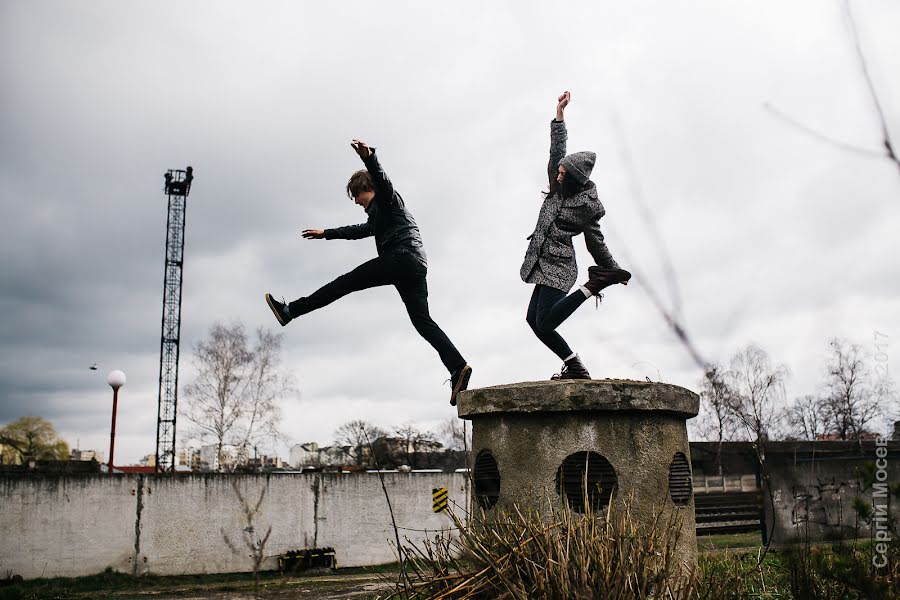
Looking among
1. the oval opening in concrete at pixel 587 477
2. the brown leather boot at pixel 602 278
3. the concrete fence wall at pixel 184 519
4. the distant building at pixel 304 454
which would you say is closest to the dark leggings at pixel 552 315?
the brown leather boot at pixel 602 278

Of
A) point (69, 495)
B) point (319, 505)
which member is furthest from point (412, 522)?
point (69, 495)

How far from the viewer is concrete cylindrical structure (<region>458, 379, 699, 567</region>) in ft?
14.6

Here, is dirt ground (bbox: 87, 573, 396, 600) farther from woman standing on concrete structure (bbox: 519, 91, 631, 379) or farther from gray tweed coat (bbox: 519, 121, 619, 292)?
gray tweed coat (bbox: 519, 121, 619, 292)

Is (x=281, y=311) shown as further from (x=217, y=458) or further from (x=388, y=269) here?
(x=217, y=458)

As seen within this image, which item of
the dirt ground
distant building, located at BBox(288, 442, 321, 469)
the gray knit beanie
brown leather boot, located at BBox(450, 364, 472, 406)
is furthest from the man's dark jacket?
distant building, located at BBox(288, 442, 321, 469)

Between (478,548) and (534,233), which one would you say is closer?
(478,548)

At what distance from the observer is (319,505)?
987 inches

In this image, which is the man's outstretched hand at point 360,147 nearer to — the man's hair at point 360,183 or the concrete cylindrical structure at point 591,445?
the man's hair at point 360,183

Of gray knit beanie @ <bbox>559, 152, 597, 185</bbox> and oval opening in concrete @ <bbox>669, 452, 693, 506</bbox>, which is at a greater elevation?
gray knit beanie @ <bbox>559, 152, 597, 185</bbox>

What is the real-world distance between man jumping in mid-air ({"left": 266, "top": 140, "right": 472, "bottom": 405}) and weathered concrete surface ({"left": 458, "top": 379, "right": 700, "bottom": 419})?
58 centimetres

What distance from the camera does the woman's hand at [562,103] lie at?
5.07 meters

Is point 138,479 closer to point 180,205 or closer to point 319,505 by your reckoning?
point 319,505

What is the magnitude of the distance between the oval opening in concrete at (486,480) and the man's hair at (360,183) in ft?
6.36

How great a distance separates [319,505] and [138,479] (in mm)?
5674
